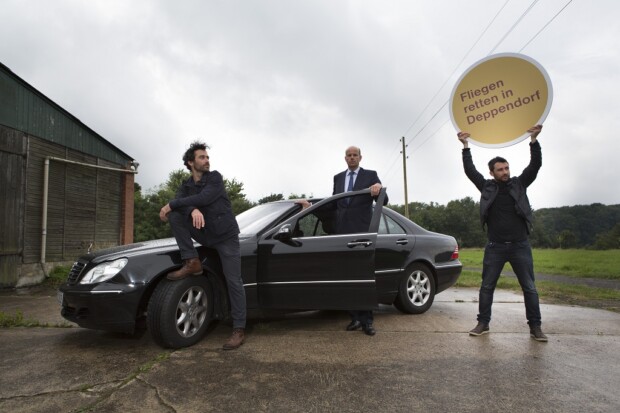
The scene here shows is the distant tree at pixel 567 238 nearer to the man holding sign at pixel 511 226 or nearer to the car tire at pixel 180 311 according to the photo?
the man holding sign at pixel 511 226

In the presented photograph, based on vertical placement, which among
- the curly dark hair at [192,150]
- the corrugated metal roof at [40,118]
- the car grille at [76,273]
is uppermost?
the corrugated metal roof at [40,118]

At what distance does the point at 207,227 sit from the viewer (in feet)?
11.6

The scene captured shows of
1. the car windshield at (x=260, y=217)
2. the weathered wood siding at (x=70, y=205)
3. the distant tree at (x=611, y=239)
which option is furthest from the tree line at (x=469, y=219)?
the car windshield at (x=260, y=217)

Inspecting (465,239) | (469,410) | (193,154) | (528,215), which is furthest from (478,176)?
(465,239)

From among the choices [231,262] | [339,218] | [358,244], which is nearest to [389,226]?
[339,218]

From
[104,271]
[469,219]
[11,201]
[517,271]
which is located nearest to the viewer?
[104,271]

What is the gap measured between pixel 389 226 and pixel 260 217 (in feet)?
5.36

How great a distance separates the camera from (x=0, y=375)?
2.81 meters

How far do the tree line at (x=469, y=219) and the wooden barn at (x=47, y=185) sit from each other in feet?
113

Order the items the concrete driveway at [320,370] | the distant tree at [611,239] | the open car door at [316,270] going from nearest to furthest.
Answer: the concrete driveway at [320,370]
the open car door at [316,270]
the distant tree at [611,239]

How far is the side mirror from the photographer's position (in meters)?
3.69

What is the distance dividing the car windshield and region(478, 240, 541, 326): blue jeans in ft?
7.27

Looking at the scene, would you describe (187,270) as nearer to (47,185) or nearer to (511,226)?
(511,226)

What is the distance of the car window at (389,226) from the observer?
482 centimetres
